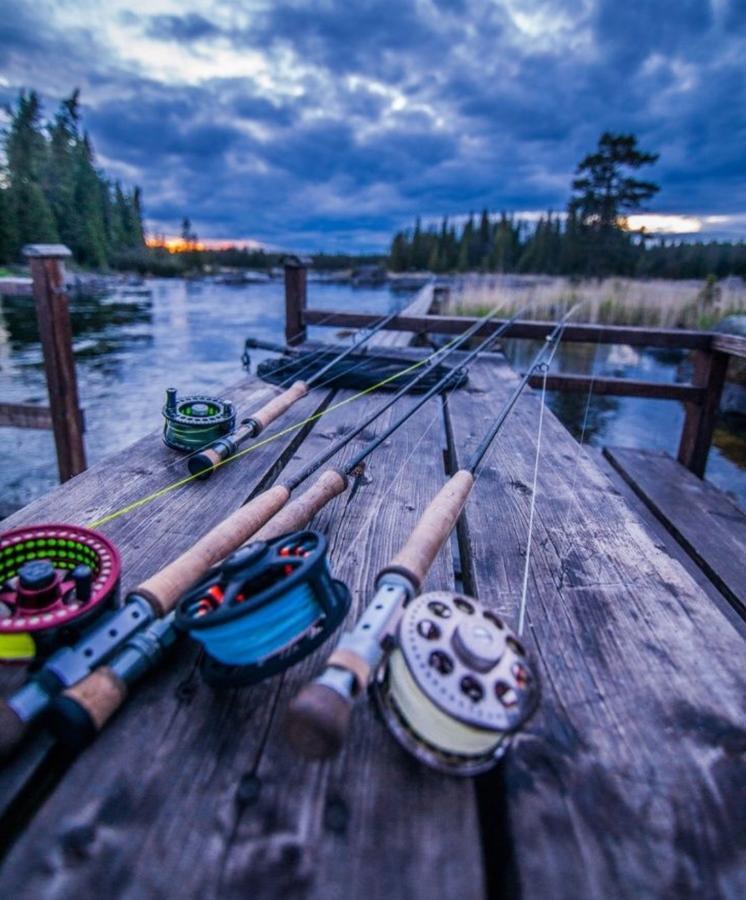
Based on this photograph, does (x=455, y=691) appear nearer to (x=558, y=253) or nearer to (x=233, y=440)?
(x=233, y=440)

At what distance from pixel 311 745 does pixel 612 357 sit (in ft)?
52.6

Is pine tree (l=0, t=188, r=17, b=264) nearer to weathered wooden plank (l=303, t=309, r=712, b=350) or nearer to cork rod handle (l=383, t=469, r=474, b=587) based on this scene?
weathered wooden plank (l=303, t=309, r=712, b=350)

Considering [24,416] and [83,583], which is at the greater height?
[83,583]

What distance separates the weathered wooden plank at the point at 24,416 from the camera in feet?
16.4

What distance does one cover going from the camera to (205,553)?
125cm

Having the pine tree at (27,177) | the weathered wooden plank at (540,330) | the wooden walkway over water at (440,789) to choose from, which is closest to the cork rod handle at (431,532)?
the wooden walkway over water at (440,789)

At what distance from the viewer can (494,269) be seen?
2896 inches

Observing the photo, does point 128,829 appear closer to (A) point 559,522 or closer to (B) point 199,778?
(B) point 199,778

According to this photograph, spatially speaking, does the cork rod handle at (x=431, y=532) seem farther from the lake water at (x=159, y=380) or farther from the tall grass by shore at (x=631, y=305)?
the tall grass by shore at (x=631, y=305)

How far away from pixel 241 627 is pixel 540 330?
453cm

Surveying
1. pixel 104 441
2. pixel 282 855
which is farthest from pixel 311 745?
pixel 104 441

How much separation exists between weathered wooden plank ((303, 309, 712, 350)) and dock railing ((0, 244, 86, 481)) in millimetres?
2162

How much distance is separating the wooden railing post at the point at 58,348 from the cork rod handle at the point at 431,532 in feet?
13.7

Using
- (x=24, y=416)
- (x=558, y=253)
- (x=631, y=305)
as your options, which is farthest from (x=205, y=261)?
(x=24, y=416)
